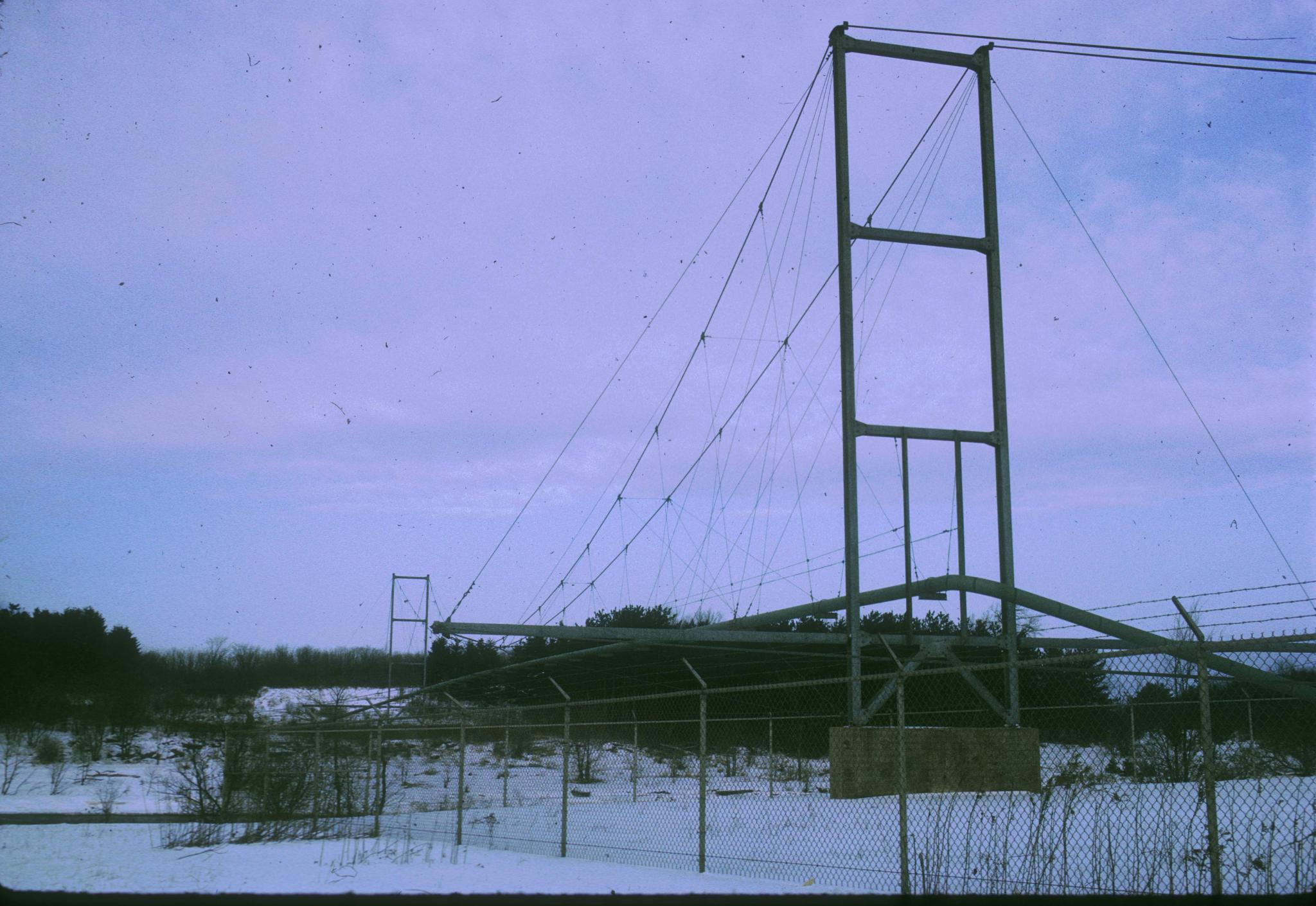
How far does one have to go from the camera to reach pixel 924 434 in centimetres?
2205

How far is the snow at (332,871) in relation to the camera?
10469 millimetres

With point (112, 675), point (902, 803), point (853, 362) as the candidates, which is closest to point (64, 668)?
point (112, 675)

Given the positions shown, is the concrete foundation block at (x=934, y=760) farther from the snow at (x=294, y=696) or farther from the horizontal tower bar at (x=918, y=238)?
the snow at (x=294, y=696)

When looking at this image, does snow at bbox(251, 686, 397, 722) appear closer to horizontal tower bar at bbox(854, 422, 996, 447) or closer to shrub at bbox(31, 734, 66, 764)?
shrub at bbox(31, 734, 66, 764)

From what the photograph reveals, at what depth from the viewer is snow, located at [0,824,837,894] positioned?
10469mm

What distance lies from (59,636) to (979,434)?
44009 mm

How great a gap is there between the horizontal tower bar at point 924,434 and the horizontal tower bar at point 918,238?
12.9ft

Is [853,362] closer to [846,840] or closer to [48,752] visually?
[846,840]

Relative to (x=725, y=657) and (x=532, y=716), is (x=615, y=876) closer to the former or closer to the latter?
(x=725, y=657)

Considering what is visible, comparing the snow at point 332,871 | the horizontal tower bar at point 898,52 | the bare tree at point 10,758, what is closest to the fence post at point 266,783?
the snow at point 332,871

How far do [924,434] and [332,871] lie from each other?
1442 cm

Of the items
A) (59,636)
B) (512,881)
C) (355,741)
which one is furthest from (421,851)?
(59,636)

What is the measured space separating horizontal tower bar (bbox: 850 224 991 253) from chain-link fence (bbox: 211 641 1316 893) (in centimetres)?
851

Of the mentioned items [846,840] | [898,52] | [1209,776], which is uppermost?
[898,52]
